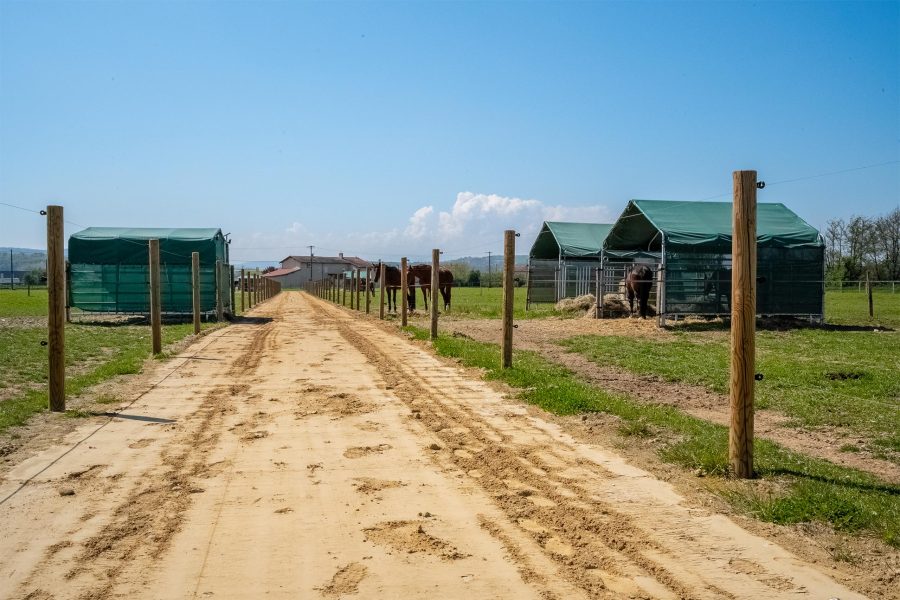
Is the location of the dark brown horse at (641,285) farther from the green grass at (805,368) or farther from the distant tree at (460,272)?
the distant tree at (460,272)

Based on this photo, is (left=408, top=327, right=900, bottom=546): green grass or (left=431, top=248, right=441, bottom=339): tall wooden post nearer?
(left=408, top=327, right=900, bottom=546): green grass

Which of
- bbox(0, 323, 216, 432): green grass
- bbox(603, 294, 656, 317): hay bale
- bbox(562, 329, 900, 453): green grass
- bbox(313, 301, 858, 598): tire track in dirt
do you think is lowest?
bbox(313, 301, 858, 598): tire track in dirt

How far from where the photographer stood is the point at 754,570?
3500 millimetres

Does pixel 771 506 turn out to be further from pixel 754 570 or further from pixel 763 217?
pixel 763 217

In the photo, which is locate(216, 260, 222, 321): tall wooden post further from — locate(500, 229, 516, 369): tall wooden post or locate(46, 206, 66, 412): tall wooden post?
locate(46, 206, 66, 412): tall wooden post

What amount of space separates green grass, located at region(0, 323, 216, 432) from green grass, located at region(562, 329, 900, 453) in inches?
304

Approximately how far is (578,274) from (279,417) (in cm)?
2493

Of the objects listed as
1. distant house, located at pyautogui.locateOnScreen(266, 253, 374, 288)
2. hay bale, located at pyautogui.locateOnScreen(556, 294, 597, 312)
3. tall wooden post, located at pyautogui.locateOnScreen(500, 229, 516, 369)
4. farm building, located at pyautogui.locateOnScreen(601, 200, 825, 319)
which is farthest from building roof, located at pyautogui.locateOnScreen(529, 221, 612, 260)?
distant house, located at pyautogui.locateOnScreen(266, 253, 374, 288)

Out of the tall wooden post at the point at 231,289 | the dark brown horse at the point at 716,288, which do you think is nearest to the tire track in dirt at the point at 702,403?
the dark brown horse at the point at 716,288

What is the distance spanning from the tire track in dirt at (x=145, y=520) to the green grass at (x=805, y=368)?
5602 mm

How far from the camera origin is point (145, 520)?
4.11m

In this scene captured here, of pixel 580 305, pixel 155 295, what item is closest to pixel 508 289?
pixel 155 295

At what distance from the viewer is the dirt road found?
3336 mm

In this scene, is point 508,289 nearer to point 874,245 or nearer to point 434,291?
point 434,291
